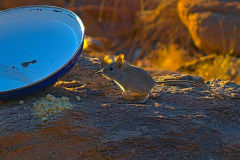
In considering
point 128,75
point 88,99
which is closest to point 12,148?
point 88,99

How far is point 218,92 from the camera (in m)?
3.88

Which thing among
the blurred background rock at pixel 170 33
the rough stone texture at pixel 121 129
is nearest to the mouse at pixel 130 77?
the rough stone texture at pixel 121 129

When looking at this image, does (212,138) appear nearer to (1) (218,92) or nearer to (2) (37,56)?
(1) (218,92)

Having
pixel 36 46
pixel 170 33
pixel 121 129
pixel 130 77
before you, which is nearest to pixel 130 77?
pixel 130 77

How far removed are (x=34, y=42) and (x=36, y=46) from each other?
0.20 feet

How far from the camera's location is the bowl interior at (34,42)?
3.37m

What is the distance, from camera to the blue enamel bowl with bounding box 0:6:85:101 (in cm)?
323

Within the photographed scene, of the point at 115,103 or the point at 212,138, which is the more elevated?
the point at 115,103

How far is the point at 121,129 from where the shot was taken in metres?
3.05

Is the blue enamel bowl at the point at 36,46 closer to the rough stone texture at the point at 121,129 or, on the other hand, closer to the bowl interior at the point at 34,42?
the bowl interior at the point at 34,42

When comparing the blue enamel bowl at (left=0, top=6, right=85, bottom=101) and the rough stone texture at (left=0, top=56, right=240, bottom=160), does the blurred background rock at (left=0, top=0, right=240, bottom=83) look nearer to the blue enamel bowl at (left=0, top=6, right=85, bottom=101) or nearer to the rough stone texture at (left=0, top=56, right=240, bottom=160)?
the blue enamel bowl at (left=0, top=6, right=85, bottom=101)

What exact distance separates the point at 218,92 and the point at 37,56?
6.60 feet

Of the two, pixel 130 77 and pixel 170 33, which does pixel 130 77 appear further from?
pixel 170 33

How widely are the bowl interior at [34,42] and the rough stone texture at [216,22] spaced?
5.18 metres
